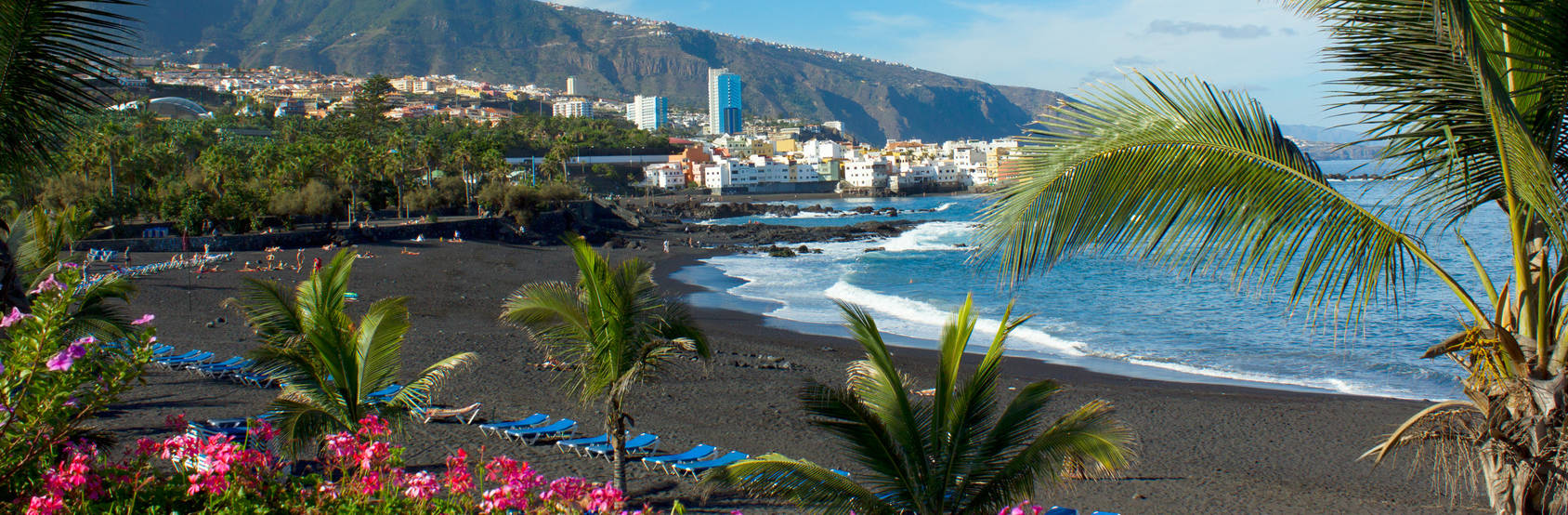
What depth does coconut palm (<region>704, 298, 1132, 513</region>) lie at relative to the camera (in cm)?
380

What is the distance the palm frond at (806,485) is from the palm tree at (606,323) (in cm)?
265

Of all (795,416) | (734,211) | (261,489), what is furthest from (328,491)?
(734,211)

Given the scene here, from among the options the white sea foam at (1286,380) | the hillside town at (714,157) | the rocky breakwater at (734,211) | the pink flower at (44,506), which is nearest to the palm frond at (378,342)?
the pink flower at (44,506)

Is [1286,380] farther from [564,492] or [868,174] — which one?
[868,174]

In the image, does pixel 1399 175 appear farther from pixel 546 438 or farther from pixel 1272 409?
pixel 1272 409

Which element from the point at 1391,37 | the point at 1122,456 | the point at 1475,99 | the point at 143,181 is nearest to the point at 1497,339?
the point at 1475,99

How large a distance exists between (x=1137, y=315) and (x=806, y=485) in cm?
2268

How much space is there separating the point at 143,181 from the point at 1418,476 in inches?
1682

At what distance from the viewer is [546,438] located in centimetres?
984

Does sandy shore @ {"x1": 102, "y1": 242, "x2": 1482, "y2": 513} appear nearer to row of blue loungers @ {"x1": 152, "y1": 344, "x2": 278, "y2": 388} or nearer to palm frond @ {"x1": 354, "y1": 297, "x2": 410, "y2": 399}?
row of blue loungers @ {"x1": 152, "y1": 344, "x2": 278, "y2": 388}

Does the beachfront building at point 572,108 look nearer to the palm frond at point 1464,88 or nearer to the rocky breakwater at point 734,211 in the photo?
the rocky breakwater at point 734,211

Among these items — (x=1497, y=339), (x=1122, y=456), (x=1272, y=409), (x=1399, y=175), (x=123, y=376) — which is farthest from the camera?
(x=1272, y=409)

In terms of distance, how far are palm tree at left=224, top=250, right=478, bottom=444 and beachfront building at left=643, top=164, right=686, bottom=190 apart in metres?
94.5

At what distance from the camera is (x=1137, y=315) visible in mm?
24594
